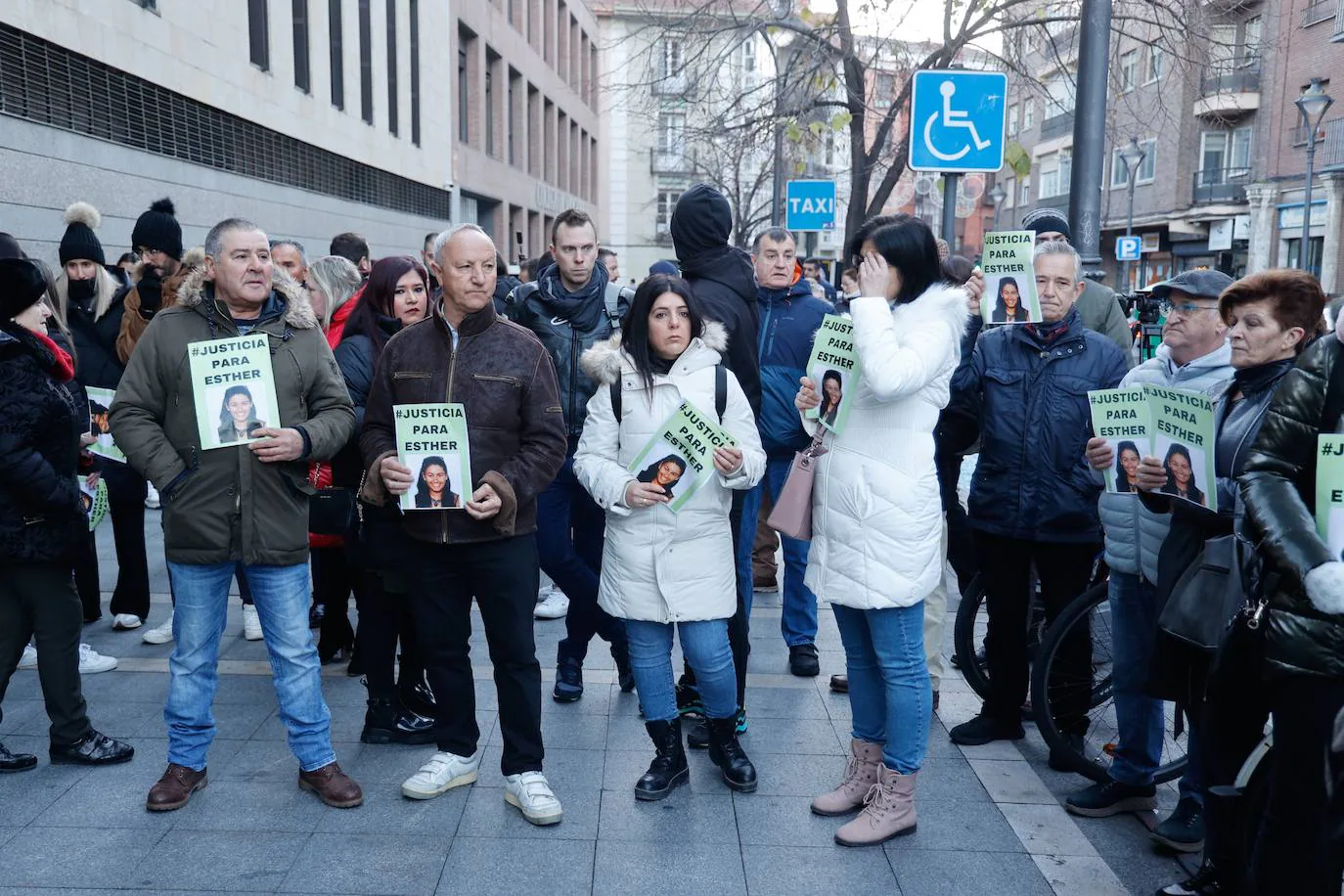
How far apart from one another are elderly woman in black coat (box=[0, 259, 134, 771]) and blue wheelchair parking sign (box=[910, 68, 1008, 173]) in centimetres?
480

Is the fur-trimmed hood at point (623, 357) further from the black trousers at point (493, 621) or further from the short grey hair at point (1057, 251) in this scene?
the short grey hair at point (1057, 251)

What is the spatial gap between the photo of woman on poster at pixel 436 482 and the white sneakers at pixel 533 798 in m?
1.05

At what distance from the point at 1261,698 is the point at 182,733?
139 inches

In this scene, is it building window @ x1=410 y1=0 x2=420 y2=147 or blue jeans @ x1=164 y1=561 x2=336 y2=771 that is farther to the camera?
building window @ x1=410 y1=0 x2=420 y2=147

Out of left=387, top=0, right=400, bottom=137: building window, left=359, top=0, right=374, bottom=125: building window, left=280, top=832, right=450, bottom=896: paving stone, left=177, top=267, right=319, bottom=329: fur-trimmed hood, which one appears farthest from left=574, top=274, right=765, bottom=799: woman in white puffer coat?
left=387, top=0, right=400, bottom=137: building window

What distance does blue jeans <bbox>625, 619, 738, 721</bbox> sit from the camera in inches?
167

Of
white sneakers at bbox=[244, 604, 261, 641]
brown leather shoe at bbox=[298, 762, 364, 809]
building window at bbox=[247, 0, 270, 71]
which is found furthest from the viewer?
building window at bbox=[247, 0, 270, 71]

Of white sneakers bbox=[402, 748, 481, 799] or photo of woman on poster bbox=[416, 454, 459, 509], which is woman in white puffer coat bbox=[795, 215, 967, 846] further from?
white sneakers bbox=[402, 748, 481, 799]

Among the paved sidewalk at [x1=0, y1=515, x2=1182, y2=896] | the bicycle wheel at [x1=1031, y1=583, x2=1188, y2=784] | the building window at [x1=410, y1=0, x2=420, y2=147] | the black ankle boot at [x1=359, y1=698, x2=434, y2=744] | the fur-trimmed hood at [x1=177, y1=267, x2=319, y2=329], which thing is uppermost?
the building window at [x1=410, y1=0, x2=420, y2=147]

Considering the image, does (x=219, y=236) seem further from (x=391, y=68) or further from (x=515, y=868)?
(x=391, y=68)

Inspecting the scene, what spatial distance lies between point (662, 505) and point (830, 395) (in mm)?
704

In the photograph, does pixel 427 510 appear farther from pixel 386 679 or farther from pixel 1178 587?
pixel 1178 587

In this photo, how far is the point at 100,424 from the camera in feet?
18.3

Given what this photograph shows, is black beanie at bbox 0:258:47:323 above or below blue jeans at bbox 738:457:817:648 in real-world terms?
above
